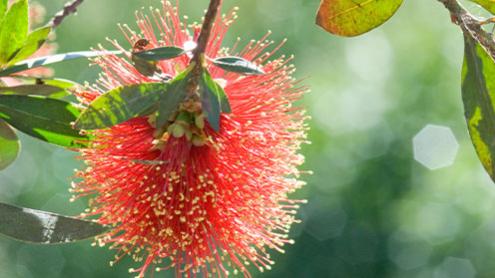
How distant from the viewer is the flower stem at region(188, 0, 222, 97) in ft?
3.97

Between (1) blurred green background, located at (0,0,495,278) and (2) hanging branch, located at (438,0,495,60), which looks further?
(1) blurred green background, located at (0,0,495,278)

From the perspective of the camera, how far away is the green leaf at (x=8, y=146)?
1554mm

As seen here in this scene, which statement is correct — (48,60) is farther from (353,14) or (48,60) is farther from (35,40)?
(353,14)

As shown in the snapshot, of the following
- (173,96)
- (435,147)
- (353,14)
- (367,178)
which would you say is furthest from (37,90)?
(435,147)

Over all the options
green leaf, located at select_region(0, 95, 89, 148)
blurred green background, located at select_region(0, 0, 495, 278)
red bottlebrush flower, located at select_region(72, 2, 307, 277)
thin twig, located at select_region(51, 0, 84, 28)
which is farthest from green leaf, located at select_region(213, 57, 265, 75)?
blurred green background, located at select_region(0, 0, 495, 278)

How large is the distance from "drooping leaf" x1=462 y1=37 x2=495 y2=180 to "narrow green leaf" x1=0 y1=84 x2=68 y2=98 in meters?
0.76

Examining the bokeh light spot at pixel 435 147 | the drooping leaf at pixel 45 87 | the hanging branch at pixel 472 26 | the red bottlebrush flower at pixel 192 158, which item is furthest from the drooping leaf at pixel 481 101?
the bokeh light spot at pixel 435 147

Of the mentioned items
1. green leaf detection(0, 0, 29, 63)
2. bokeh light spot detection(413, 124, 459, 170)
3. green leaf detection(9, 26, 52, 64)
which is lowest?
bokeh light spot detection(413, 124, 459, 170)

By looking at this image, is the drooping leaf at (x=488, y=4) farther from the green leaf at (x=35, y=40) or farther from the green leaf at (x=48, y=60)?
the green leaf at (x=35, y=40)

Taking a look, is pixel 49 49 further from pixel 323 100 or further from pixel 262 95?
pixel 323 100

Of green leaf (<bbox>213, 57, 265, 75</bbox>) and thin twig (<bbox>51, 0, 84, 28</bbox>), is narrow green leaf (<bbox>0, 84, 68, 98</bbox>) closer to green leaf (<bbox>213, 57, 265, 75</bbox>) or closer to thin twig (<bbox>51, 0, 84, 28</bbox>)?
thin twig (<bbox>51, 0, 84, 28</bbox>)

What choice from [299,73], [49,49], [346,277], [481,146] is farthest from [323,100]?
[481,146]

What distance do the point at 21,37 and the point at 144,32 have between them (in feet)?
0.76

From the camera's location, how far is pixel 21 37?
1.49m
